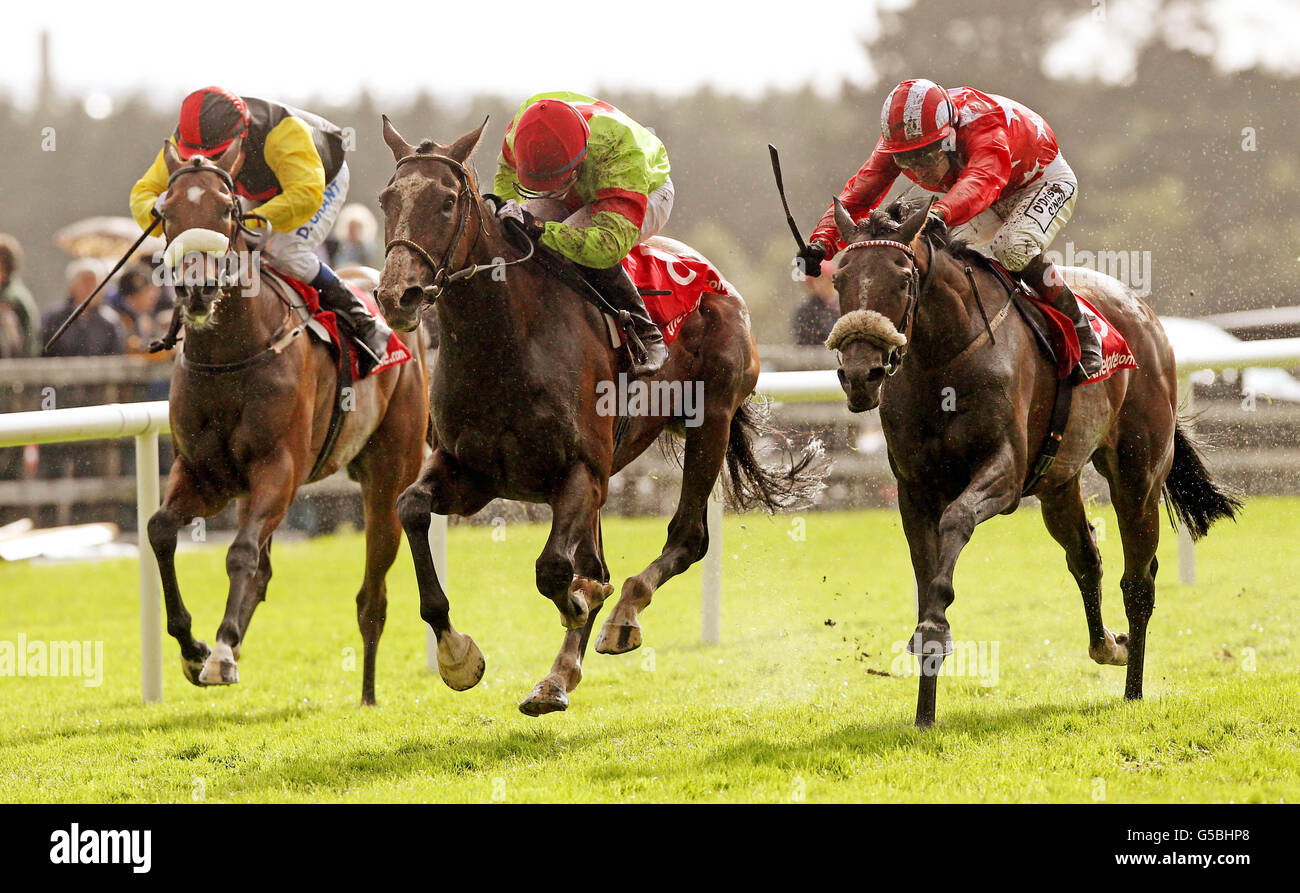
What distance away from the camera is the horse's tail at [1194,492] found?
20.7ft

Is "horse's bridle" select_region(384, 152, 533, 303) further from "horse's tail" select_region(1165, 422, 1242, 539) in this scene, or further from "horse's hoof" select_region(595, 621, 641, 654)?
"horse's tail" select_region(1165, 422, 1242, 539)

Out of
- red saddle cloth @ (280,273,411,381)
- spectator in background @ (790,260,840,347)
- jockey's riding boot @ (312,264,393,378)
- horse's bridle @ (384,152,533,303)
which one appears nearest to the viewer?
horse's bridle @ (384,152,533,303)

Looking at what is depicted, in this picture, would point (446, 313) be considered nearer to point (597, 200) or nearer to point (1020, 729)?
point (597, 200)

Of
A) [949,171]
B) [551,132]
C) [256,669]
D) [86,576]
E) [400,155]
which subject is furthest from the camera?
[86,576]

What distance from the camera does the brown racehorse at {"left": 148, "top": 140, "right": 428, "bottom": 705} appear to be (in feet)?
16.4

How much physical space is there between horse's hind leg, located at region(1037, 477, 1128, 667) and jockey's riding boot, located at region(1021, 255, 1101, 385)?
0.64 m

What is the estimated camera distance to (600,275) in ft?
16.3

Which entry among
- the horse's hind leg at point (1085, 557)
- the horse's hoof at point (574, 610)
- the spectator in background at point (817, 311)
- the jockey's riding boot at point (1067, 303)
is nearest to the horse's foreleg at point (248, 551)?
the horse's hoof at point (574, 610)

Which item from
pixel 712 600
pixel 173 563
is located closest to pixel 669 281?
pixel 173 563

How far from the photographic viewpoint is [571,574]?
14.8 ft

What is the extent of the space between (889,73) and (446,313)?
646 inches

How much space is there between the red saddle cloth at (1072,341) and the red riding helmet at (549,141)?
1521 mm

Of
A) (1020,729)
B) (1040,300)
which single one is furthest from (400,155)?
(1020,729)

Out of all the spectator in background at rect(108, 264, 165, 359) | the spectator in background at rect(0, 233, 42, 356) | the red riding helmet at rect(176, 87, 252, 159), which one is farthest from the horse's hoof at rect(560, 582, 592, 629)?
the spectator in background at rect(0, 233, 42, 356)
